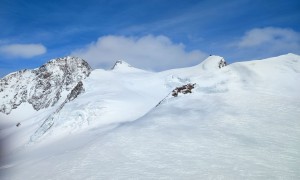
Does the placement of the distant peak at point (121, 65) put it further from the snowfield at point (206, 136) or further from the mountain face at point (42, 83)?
the snowfield at point (206, 136)

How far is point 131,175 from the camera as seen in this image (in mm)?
15898

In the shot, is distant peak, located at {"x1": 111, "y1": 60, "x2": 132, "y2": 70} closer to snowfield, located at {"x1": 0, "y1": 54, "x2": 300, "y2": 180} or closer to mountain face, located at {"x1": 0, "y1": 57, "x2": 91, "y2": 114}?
mountain face, located at {"x1": 0, "y1": 57, "x2": 91, "y2": 114}

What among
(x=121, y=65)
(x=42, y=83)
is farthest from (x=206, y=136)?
(x=42, y=83)

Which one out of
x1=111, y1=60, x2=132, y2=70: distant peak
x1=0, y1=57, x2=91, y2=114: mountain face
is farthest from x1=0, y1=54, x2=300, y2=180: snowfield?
x1=0, y1=57, x2=91, y2=114: mountain face

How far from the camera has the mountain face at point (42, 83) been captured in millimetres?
123875

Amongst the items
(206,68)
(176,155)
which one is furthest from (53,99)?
(176,155)

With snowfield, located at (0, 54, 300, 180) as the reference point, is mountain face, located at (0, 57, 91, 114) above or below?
above

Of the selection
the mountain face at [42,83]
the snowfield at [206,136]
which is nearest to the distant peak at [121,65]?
the mountain face at [42,83]

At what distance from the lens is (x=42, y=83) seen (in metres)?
136

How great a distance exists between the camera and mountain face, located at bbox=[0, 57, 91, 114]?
124 m

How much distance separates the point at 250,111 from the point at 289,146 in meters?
6.07

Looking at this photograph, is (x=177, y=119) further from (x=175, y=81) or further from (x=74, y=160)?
(x=175, y=81)

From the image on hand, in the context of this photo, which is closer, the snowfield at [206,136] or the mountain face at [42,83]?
the snowfield at [206,136]

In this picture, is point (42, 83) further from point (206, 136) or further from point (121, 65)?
point (206, 136)
